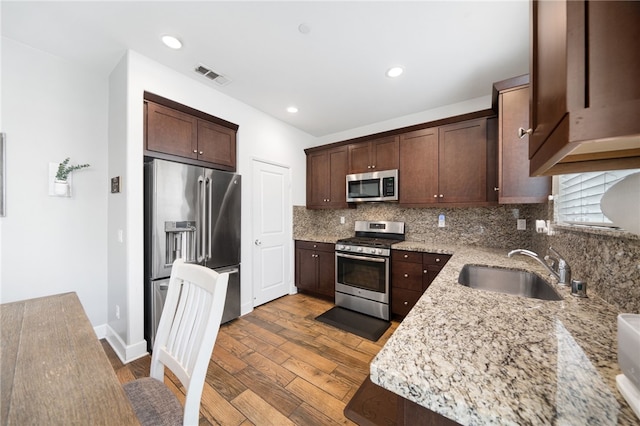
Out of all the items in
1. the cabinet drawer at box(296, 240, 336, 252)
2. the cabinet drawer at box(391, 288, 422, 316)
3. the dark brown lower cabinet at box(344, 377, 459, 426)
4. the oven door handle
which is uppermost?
the cabinet drawer at box(296, 240, 336, 252)

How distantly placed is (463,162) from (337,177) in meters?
1.66

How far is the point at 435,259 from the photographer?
2488 millimetres

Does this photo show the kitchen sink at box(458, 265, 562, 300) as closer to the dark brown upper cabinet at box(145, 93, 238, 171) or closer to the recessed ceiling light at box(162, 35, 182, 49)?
the dark brown upper cabinet at box(145, 93, 238, 171)

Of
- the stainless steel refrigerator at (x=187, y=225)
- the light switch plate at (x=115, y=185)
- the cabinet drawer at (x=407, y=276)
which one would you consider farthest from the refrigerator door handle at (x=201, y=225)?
the cabinet drawer at (x=407, y=276)

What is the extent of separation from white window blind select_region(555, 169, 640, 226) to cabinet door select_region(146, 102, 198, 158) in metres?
2.89

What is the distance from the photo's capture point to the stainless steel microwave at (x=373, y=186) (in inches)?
120

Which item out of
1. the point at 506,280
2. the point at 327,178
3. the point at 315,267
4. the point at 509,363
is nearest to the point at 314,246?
the point at 315,267

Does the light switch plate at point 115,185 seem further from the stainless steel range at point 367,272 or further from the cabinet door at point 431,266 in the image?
the cabinet door at point 431,266

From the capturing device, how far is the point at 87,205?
2.28 m

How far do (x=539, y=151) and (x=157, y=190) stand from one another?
2.50 m

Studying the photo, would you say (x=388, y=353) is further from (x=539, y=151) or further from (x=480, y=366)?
(x=539, y=151)

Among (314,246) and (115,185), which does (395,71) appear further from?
(115,185)

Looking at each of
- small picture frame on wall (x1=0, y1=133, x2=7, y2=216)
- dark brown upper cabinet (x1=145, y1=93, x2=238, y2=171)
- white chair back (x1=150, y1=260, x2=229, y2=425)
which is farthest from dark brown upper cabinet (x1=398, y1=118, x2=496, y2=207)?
small picture frame on wall (x1=0, y1=133, x2=7, y2=216)

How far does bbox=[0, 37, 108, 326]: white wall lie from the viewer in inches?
75.5
